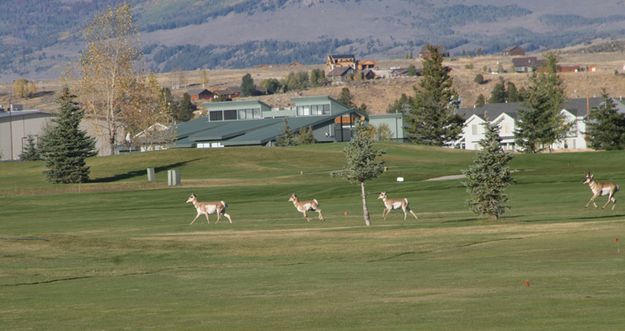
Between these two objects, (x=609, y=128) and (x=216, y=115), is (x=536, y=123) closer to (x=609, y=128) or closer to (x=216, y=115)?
(x=609, y=128)

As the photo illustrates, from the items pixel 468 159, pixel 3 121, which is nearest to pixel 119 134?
pixel 3 121

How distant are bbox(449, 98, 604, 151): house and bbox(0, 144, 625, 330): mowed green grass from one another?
99.2 meters

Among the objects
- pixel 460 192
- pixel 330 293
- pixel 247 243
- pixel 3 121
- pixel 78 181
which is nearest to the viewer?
pixel 330 293

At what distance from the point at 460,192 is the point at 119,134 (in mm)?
104445

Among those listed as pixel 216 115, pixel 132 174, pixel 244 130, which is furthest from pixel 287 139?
pixel 132 174

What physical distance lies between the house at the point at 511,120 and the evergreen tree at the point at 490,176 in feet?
382

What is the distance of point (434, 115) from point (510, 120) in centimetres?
3947

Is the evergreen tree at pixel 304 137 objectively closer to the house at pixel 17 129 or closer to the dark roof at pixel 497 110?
the house at pixel 17 129

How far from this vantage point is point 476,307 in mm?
23609

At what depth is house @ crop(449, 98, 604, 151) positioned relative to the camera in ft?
567

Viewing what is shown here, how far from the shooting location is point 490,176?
48281 mm

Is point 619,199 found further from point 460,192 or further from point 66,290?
point 66,290

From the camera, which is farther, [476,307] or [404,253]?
[404,253]

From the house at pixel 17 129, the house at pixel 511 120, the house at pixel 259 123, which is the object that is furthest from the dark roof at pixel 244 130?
the house at pixel 511 120
